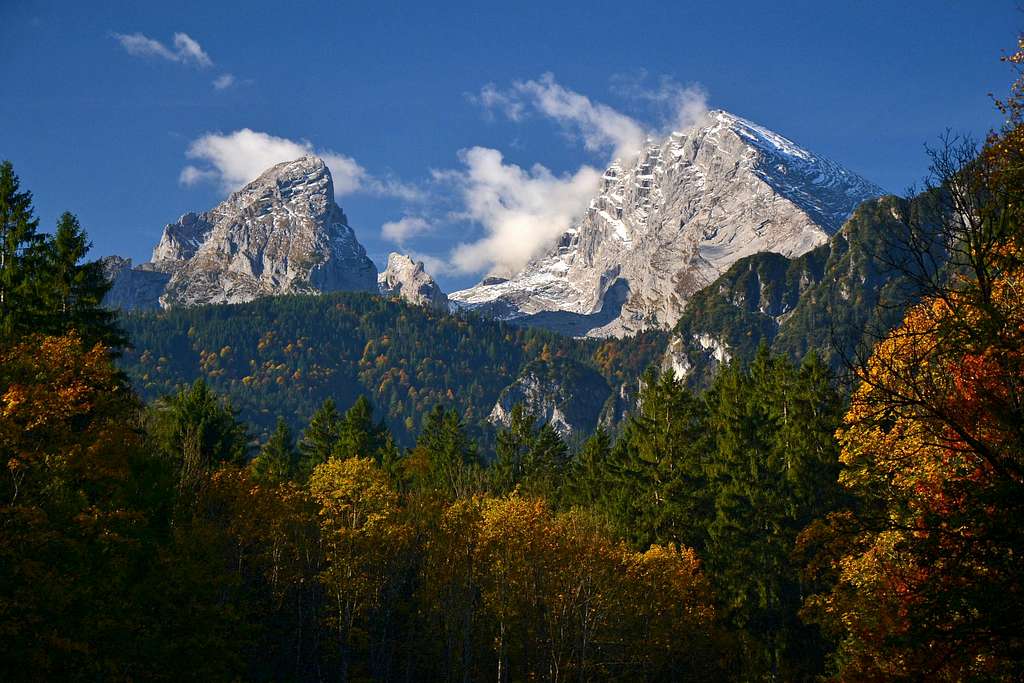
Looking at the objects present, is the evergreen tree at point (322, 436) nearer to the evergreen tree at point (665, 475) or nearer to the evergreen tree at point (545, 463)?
the evergreen tree at point (545, 463)

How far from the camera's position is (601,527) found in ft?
168

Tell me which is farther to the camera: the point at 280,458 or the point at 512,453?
the point at 280,458

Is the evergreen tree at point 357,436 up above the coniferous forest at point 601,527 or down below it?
above

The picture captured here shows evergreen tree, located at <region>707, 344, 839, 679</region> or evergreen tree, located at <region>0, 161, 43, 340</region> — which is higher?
evergreen tree, located at <region>0, 161, 43, 340</region>

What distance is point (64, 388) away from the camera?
2997 centimetres

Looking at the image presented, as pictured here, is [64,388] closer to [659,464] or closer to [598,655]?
[598,655]

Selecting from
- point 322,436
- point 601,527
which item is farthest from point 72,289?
point 322,436

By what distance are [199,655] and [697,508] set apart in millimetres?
35960

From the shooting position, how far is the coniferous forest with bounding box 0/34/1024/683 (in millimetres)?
15789

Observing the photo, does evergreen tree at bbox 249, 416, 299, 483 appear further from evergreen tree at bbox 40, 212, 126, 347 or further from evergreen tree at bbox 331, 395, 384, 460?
evergreen tree at bbox 40, 212, 126, 347

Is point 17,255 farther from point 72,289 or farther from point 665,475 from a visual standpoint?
point 665,475

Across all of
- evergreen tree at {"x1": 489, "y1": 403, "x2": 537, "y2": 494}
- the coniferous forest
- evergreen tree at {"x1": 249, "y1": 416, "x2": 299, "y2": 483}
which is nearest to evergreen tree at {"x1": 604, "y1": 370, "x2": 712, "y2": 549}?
the coniferous forest

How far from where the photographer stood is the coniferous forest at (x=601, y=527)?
15.8 meters

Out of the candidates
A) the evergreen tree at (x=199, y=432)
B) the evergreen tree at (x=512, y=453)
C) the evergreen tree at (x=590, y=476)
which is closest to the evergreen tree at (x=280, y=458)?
the evergreen tree at (x=199, y=432)
